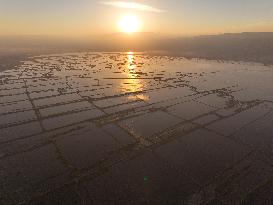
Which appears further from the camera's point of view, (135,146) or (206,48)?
(206,48)

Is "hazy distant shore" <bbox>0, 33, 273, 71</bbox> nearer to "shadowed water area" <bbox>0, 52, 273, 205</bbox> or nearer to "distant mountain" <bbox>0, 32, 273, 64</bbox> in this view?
"distant mountain" <bbox>0, 32, 273, 64</bbox>

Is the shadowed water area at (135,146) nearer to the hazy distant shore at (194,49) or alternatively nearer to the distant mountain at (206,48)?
the hazy distant shore at (194,49)

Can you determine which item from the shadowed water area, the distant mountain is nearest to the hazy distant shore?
the distant mountain

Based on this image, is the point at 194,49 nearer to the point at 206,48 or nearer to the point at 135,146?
the point at 206,48

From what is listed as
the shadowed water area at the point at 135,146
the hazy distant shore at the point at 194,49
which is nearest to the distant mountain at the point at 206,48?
the hazy distant shore at the point at 194,49

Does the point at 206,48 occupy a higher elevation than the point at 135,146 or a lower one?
lower

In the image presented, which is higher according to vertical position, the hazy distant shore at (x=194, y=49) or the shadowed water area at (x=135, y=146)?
the shadowed water area at (x=135, y=146)

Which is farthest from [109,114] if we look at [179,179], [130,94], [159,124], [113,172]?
[179,179]

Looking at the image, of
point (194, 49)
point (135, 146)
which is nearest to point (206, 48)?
point (194, 49)

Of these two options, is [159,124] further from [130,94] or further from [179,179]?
[130,94]
